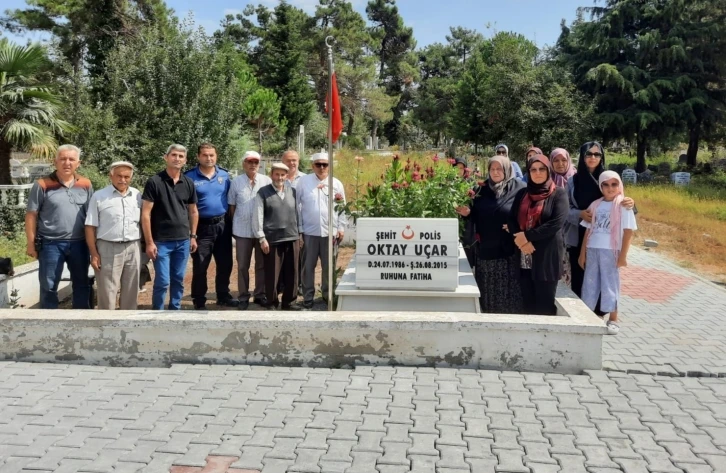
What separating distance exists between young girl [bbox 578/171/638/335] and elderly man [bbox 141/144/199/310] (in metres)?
3.54

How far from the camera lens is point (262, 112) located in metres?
29.8

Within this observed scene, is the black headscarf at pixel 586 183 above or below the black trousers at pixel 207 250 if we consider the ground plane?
above

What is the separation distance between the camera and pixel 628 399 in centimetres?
386

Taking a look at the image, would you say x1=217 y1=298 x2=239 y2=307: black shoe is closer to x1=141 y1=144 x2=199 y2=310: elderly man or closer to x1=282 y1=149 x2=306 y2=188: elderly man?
x1=141 y1=144 x2=199 y2=310: elderly man

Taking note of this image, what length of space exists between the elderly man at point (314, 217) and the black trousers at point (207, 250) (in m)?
0.75

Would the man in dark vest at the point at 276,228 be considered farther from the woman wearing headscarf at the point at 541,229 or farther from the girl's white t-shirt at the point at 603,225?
the girl's white t-shirt at the point at 603,225

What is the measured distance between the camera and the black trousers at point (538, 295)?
16.0ft

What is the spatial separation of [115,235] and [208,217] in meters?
1.01

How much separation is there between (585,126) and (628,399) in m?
23.0

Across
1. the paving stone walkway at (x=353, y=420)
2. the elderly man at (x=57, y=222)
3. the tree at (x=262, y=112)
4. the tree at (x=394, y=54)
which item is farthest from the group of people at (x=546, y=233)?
the tree at (x=394, y=54)

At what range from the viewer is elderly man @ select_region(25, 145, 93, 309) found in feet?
16.2

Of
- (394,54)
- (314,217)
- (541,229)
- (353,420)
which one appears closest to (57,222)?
(314,217)

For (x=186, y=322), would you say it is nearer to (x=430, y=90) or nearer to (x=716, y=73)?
(x=716, y=73)

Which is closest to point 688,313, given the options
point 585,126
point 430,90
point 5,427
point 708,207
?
point 5,427
